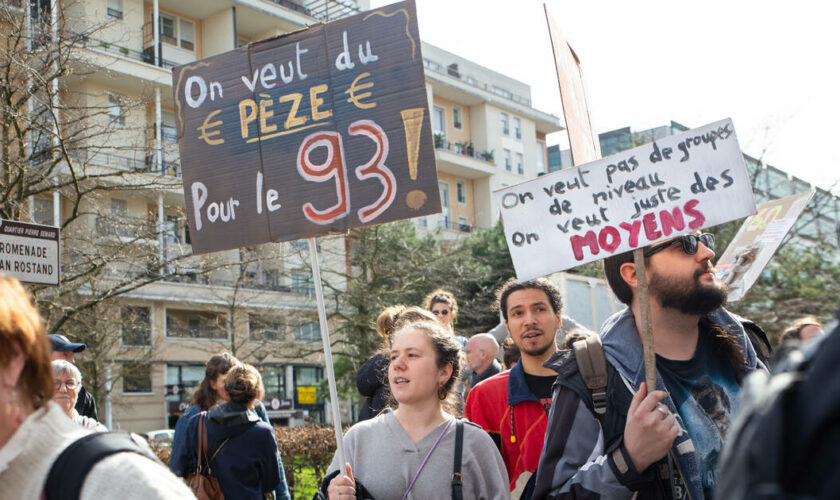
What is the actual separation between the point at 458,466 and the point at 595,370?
861 mm

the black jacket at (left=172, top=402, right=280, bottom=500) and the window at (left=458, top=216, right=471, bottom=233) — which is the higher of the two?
the window at (left=458, top=216, right=471, bottom=233)

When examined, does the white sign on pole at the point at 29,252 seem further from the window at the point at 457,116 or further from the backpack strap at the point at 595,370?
→ the window at the point at 457,116

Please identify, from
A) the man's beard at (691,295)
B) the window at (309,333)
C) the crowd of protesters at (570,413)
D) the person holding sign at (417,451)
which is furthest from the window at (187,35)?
the man's beard at (691,295)

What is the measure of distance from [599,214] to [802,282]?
1901cm

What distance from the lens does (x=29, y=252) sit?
5758 millimetres

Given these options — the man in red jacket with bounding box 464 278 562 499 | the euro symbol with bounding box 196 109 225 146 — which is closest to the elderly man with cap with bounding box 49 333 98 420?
the euro symbol with bounding box 196 109 225 146

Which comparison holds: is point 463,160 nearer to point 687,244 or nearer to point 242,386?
point 242,386

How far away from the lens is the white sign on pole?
18.4 feet

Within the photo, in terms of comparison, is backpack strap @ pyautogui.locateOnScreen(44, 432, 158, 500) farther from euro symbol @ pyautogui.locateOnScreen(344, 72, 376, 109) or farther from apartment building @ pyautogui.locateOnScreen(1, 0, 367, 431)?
apartment building @ pyautogui.locateOnScreen(1, 0, 367, 431)

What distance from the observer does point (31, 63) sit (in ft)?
36.9

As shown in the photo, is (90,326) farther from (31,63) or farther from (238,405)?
(238,405)

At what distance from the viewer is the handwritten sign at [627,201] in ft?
9.65

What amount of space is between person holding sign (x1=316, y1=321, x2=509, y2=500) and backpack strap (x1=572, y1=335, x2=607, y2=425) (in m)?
0.81

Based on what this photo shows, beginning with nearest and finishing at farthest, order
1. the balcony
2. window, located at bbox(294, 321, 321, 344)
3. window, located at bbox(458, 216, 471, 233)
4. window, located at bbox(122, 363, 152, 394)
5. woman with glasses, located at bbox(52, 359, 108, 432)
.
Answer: woman with glasses, located at bbox(52, 359, 108, 432), window, located at bbox(122, 363, 152, 394), window, located at bbox(294, 321, 321, 344), the balcony, window, located at bbox(458, 216, 471, 233)
